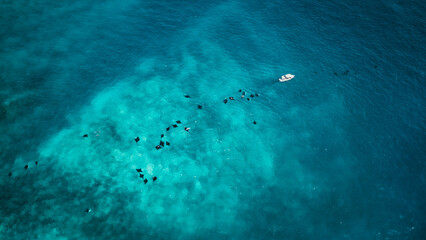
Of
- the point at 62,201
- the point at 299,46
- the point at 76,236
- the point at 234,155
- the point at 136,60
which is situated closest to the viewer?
the point at 76,236

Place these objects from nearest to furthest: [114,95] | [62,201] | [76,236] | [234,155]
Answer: [76,236]
[62,201]
[234,155]
[114,95]

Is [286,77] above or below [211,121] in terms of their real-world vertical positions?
above

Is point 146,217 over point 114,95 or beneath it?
beneath

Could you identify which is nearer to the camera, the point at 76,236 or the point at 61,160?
the point at 76,236

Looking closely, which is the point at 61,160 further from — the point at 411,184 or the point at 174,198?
the point at 411,184

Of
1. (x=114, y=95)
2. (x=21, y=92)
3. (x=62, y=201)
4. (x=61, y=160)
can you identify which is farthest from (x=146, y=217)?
(x=21, y=92)

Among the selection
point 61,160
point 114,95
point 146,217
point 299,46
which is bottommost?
point 146,217

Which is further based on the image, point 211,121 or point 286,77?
point 286,77

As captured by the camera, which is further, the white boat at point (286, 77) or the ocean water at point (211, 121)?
the white boat at point (286, 77)
